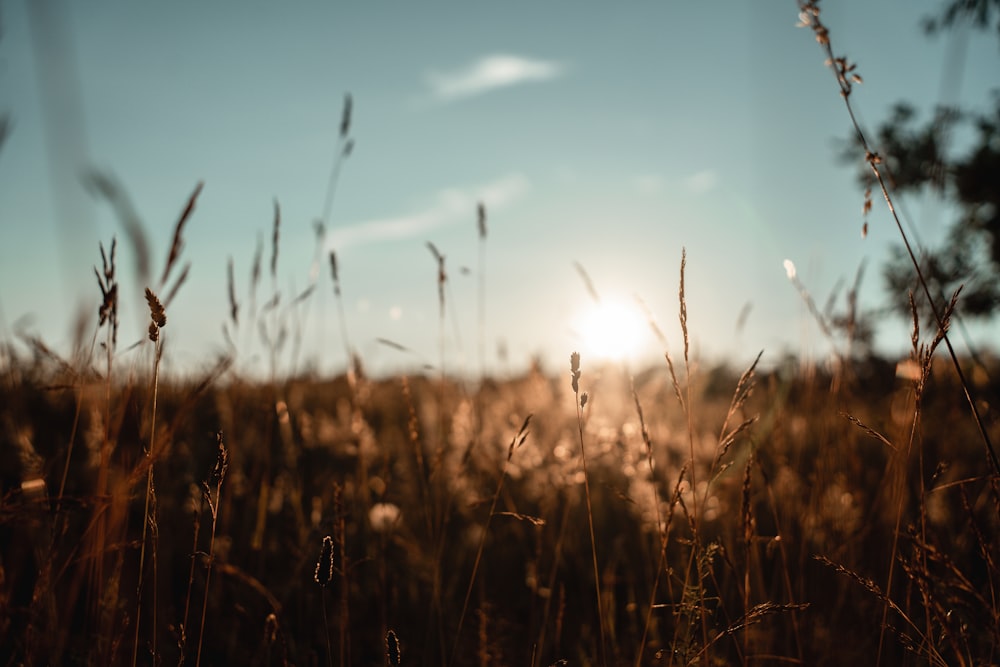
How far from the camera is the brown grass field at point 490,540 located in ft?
3.92

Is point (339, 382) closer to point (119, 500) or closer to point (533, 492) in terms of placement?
point (533, 492)

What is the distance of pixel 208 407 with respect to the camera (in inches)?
161

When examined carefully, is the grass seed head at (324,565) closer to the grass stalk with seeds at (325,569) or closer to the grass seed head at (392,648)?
the grass stalk with seeds at (325,569)

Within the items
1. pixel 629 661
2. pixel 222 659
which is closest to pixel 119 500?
pixel 222 659

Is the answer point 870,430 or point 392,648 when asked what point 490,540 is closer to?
point 392,648

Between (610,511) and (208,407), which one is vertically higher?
(208,407)

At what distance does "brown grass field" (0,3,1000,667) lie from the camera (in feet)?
3.92

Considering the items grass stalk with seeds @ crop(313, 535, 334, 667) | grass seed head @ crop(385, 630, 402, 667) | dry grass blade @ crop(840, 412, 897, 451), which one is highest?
dry grass blade @ crop(840, 412, 897, 451)

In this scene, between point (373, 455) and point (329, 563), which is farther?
point (373, 455)

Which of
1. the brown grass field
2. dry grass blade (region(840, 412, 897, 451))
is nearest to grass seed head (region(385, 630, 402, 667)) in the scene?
the brown grass field

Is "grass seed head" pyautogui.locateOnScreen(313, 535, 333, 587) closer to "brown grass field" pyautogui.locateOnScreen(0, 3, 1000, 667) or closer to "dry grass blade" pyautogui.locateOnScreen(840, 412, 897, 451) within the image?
"brown grass field" pyautogui.locateOnScreen(0, 3, 1000, 667)

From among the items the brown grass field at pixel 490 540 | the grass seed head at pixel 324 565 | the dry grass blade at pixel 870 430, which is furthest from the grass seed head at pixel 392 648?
the dry grass blade at pixel 870 430

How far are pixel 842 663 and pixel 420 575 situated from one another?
4.26 feet

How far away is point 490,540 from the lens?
251 cm
